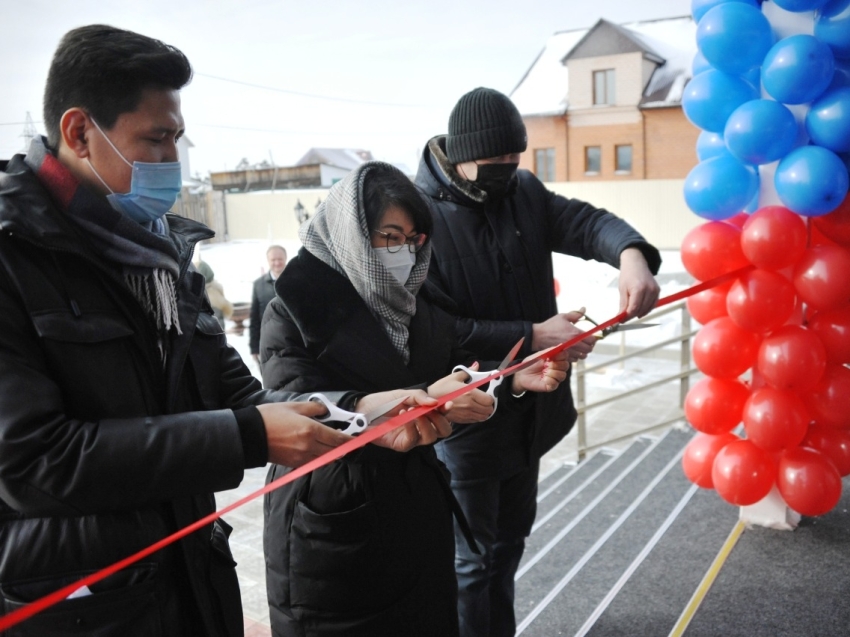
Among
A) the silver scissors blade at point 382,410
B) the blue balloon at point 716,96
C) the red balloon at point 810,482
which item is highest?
the blue balloon at point 716,96

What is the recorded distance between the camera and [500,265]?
202 cm

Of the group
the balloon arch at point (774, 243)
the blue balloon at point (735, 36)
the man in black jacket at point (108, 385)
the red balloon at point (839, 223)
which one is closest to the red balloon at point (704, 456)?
the balloon arch at point (774, 243)

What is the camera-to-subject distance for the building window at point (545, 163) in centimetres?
865

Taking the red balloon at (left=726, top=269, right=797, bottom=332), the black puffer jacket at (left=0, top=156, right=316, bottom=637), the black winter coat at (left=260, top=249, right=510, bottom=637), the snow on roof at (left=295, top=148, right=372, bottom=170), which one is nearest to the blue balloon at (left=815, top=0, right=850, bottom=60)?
the red balloon at (left=726, top=269, right=797, bottom=332)

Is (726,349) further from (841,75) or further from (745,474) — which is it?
(841,75)

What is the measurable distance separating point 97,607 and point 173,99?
758 mm

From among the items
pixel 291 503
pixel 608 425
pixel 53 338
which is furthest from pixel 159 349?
pixel 608 425

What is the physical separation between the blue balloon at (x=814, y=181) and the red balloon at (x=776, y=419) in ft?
2.17

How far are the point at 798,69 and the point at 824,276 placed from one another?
692 millimetres

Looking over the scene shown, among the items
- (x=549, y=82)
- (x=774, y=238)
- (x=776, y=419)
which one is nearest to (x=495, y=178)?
(x=774, y=238)

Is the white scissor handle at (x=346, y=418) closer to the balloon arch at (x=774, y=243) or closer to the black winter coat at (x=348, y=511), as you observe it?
the black winter coat at (x=348, y=511)

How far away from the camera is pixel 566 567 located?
301cm

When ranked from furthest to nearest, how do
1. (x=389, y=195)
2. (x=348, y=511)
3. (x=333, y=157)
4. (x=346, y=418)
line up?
(x=333, y=157), (x=389, y=195), (x=348, y=511), (x=346, y=418)

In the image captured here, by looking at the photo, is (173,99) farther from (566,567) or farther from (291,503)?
(566,567)
